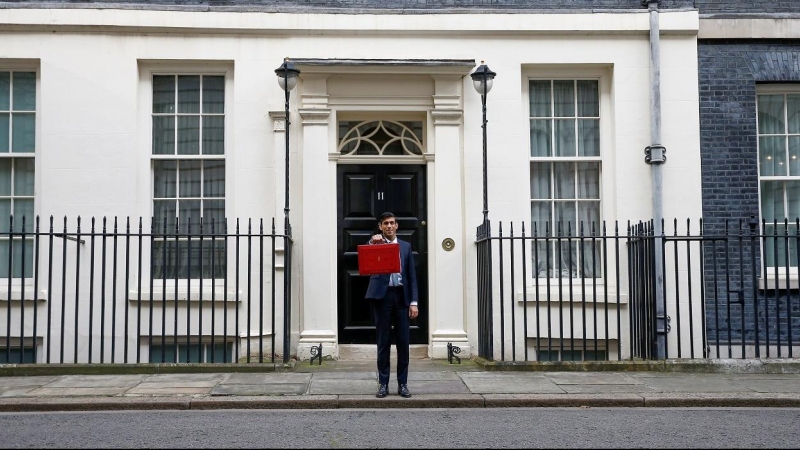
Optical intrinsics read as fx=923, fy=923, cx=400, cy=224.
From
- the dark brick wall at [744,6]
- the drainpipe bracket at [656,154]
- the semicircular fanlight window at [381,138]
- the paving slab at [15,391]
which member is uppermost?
the dark brick wall at [744,6]

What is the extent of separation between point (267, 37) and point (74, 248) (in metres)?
3.46

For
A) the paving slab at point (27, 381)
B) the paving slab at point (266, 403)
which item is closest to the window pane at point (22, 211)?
the paving slab at point (27, 381)

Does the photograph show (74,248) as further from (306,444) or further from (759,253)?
(759,253)

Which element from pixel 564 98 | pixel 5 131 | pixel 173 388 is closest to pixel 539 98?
pixel 564 98

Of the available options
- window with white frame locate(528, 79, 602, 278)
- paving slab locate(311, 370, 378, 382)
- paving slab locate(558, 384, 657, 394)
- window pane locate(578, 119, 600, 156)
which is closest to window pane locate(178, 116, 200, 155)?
paving slab locate(311, 370, 378, 382)

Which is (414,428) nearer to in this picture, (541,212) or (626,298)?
(626,298)

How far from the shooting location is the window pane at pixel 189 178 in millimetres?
11414

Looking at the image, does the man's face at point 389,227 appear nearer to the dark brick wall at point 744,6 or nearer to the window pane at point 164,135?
the window pane at point 164,135

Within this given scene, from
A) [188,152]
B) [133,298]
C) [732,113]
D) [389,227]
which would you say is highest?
[732,113]

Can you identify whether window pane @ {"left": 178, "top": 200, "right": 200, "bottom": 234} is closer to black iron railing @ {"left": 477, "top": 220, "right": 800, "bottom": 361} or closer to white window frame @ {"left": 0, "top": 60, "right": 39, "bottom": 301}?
white window frame @ {"left": 0, "top": 60, "right": 39, "bottom": 301}

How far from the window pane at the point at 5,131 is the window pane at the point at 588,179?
7092 millimetres

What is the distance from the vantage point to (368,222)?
11.5 meters

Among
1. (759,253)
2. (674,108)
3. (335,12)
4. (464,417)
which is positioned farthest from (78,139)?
(759,253)

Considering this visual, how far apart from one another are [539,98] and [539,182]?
1077 mm
